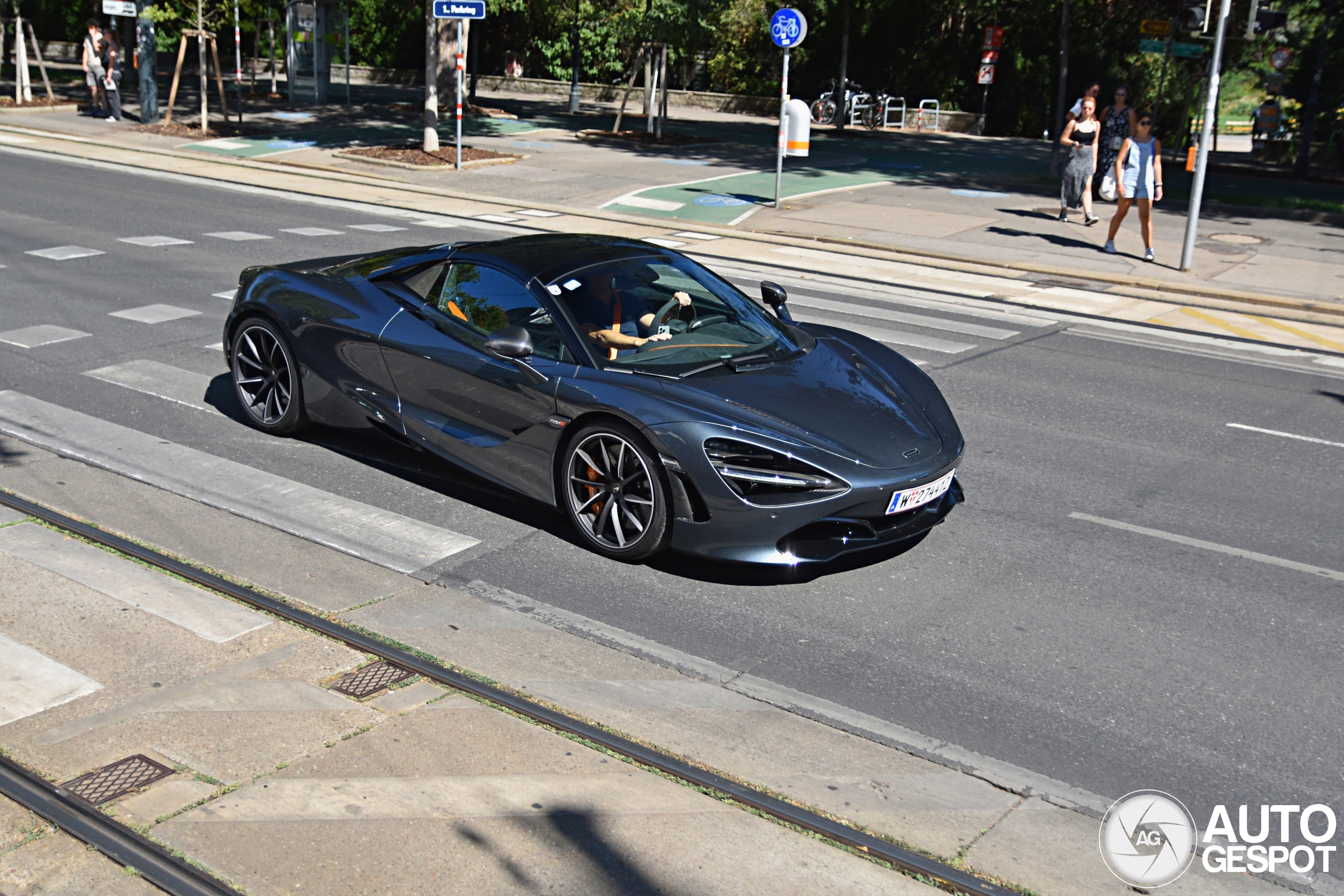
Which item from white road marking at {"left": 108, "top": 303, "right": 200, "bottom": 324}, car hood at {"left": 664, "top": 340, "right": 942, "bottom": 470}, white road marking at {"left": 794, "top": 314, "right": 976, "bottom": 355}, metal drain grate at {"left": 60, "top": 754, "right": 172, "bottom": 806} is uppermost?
car hood at {"left": 664, "top": 340, "right": 942, "bottom": 470}

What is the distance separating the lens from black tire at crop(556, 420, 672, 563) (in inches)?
237

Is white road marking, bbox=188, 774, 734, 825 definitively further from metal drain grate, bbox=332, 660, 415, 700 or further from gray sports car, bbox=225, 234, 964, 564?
gray sports car, bbox=225, 234, 964, 564

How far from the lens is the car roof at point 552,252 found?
681 centimetres

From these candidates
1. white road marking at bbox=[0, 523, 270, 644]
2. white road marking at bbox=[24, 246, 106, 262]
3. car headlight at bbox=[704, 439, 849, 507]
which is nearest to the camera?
white road marking at bbox=[0, 523, 270, 644]

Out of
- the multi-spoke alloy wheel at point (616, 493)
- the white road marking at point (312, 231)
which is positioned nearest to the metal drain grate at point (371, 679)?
the multi-spoke alloy wheel at point (616, 493)

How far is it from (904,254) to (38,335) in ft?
36.3

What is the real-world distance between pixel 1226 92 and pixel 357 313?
4183 centimetres

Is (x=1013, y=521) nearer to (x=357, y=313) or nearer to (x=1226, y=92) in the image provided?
(x=357, y=313)

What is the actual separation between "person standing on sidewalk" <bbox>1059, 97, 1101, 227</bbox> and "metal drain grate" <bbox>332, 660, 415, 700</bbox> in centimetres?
1561

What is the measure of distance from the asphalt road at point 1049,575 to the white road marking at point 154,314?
13 cm

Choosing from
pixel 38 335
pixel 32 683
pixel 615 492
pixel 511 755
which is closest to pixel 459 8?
pixel 38 335

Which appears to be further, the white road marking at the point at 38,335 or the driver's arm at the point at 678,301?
the white road marking at the point at 38,335

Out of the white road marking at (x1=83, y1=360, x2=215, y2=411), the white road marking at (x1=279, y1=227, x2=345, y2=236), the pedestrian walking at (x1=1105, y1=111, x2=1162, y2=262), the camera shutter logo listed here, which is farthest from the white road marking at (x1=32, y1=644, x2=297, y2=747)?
the pedestrian walking at (x1=1105, y1=111, x2=1162, y2=262)

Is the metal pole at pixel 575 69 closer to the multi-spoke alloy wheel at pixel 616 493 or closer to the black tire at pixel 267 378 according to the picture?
the black tire at pixel 267 378
